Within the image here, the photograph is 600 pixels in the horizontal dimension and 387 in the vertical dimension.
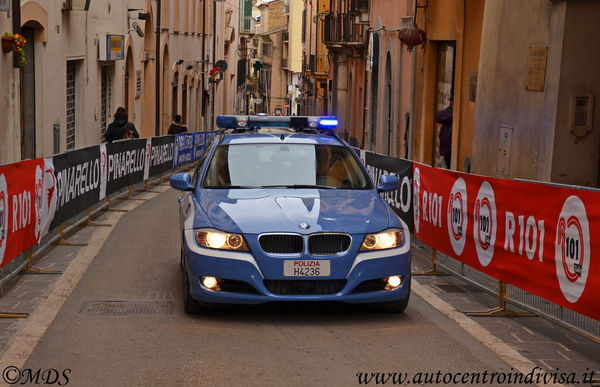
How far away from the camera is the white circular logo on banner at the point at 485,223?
A: 9.71 meters

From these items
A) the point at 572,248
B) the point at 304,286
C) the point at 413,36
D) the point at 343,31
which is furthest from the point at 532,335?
the point at 343,31

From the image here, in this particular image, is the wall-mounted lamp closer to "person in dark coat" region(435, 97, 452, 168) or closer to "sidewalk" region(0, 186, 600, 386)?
"person in dark coat" region(435, 97, 452, 168)

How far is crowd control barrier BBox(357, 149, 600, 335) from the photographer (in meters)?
7.62

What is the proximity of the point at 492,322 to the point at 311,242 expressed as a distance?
1.80 metres

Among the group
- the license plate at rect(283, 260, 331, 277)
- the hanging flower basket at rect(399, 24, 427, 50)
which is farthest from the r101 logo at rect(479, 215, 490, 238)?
the hanging flower basket at rect(399, 24, 427, 50)

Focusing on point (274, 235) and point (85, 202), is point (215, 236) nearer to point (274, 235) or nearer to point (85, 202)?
point (274, 235)

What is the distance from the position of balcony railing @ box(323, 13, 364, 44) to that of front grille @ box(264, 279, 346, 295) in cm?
2936

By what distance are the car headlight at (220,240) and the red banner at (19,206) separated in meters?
2.24

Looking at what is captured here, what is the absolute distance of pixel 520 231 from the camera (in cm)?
899

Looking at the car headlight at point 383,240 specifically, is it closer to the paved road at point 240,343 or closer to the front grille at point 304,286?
the front grille at point 304,286

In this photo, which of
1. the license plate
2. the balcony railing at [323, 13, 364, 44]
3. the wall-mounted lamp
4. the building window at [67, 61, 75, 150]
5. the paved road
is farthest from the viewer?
the balcony railing at [323, 13, 364, 44]

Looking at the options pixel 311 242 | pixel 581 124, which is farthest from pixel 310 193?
pixel 581 124

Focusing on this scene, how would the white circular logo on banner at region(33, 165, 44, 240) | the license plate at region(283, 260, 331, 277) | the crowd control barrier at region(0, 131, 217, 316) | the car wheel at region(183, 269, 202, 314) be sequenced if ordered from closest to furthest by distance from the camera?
1. the license plate at region(283, 260, 331, 277)
2. the car wheel at region(183, 269, 202, 314)
3. the crowd control barrier at region(0, 131, 217, 316)
4. the white circular logo on banner at region(33, 165, 44, 240)

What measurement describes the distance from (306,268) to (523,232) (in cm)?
201
